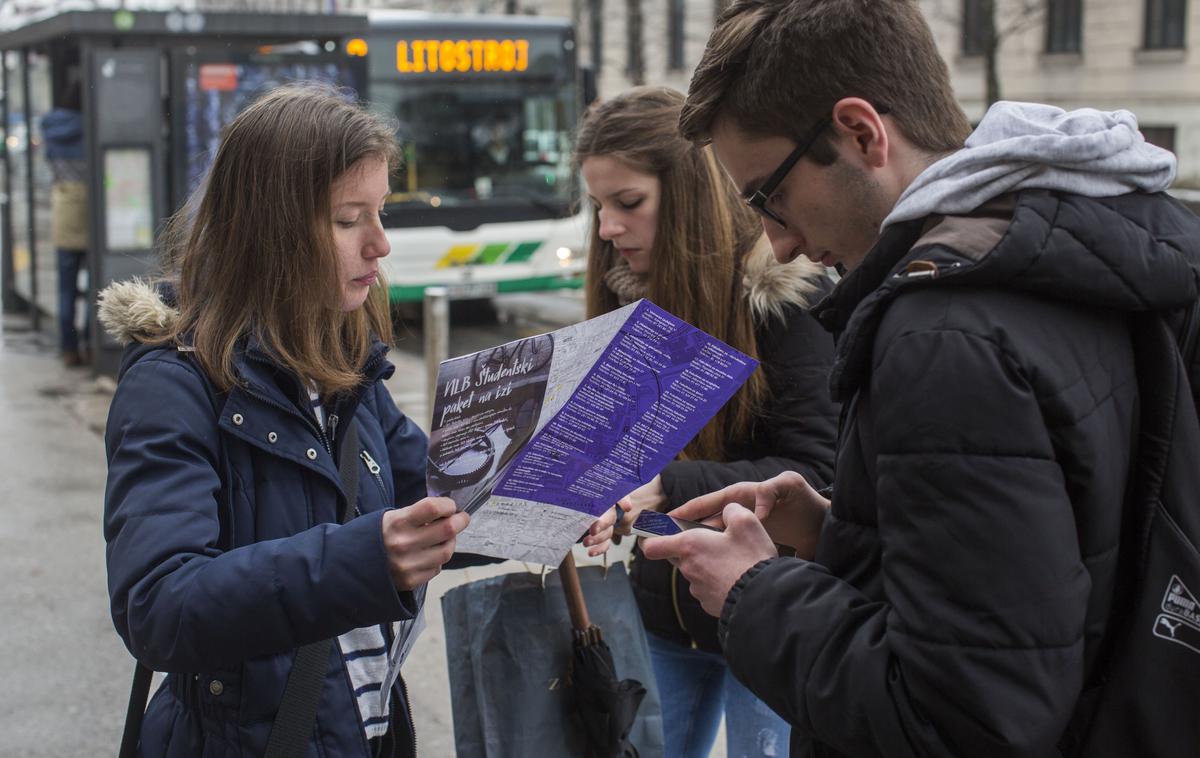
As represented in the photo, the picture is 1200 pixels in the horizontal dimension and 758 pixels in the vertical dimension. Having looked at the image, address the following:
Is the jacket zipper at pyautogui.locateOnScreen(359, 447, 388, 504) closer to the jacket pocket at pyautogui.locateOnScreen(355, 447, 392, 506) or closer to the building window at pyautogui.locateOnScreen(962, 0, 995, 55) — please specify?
the jacket pocket at pyautogui.locateOnScreen(355, 447, 392, 506)

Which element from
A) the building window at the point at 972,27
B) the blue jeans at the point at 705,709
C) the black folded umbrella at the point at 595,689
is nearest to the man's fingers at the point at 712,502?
the black folded umbrella at the point at 595,689

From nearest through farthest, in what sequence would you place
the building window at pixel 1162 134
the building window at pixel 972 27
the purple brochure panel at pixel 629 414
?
the purple brochure panel at pixel 629 414 → the building window at pixel 1162 134 → the building window at pixel 972 27

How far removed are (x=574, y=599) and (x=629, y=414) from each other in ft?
2.28

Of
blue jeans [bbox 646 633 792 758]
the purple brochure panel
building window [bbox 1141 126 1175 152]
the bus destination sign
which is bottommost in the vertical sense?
blue jeans [bbox 646 633 792 758]

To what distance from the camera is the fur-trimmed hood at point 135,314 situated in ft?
6.43

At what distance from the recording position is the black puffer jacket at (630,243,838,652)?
2549 mm

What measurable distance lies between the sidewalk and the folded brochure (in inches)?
54.6

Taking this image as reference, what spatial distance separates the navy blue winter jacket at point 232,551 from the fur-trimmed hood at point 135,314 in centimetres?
4

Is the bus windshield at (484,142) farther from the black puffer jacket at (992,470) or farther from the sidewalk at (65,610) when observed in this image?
the black puffer jacket at (992,470)

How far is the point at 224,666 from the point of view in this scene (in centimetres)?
181

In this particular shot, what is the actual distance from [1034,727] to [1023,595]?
0.44 feet

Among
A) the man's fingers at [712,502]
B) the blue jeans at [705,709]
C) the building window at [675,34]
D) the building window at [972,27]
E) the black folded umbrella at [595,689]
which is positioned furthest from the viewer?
the building window at [675,34]

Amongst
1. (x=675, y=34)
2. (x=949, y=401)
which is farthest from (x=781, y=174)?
(x=675, y=34)

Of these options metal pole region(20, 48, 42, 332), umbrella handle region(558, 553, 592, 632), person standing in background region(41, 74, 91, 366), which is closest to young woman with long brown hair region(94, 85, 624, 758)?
umbrella handle region(558, 553, 592, 632)
